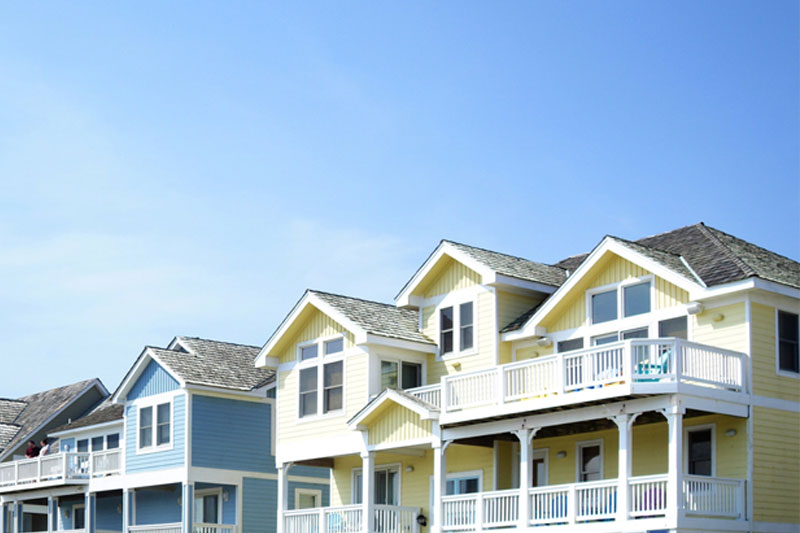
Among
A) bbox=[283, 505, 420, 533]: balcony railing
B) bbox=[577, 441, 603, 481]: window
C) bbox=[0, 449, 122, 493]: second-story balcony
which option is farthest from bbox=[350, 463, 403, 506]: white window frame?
bbox=[0, 449, 122, 493]: second-story balcony

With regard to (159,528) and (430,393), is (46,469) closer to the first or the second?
(159,528)

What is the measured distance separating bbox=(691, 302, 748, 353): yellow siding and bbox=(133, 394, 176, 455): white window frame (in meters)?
18.9

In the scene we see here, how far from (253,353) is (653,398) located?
2141 centimetres

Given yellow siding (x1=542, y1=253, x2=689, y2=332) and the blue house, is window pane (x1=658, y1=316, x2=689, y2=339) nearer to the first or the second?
yellow siding (x1=542, y1=253, x2=689, y2=332)

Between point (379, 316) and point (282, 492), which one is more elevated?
point (379, 316)

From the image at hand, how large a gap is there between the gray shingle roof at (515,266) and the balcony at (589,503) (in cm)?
634

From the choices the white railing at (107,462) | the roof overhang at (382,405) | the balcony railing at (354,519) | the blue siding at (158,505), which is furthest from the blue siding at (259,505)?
the roof overhang at (382,405)

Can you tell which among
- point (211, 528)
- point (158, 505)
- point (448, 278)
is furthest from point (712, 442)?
point (158, 505)

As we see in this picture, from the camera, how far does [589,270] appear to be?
3083cm

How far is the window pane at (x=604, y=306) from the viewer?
1211 inches

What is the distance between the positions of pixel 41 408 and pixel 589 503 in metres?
34.4

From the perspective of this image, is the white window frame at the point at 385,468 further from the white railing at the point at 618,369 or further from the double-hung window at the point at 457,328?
the white railing at the point at 618,369

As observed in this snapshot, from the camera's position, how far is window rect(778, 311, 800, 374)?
28.3 meters

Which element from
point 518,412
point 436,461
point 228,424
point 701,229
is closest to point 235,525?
point 228,424
